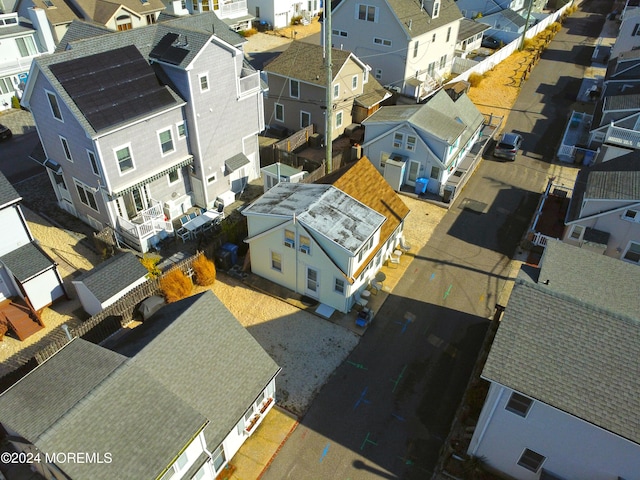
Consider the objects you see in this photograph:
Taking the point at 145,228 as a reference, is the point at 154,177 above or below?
above

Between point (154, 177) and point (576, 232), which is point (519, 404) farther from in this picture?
point (154, 177)

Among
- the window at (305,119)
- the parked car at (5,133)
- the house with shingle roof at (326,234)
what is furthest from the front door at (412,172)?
the parked car at (5,133)

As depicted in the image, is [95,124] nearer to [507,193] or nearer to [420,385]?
[420,385]

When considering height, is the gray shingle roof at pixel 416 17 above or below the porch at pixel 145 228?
above

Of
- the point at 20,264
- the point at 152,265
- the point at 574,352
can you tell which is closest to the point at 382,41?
the point at 152,265

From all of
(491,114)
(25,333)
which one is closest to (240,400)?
(25,333)

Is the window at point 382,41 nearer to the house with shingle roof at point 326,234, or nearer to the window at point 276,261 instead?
the house with shingle roof at point 326,234

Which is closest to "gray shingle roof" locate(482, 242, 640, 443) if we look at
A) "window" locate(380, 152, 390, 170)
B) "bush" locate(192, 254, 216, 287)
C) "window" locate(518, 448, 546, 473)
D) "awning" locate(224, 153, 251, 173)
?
"window" locate(518, 448, 546, 473)
